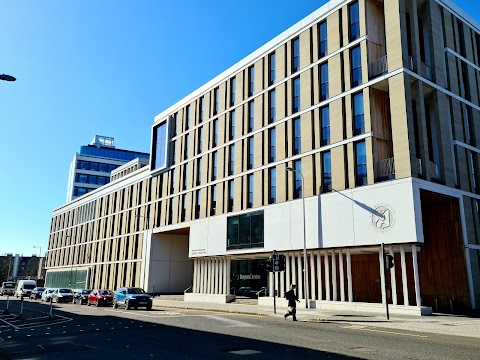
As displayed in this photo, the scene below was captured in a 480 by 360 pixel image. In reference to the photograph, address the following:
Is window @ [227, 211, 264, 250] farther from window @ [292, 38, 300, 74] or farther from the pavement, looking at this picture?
window @ [292, 38, 300, 74]

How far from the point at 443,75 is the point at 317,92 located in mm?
8901

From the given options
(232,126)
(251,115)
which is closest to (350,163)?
(251,115)

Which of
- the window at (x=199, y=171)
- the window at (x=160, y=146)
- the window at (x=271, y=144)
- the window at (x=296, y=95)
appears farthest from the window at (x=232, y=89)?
the window at (x=160, y=146)

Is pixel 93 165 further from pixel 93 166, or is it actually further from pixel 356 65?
pixel 356 65

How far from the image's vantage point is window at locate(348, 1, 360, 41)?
2992 cm

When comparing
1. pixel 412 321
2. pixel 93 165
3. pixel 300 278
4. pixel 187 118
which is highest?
pixel 93 165

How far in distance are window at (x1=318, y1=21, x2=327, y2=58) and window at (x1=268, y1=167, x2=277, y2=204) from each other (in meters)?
10.2

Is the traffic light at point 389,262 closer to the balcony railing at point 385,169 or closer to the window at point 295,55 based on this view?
the balcony railing at point 385,169

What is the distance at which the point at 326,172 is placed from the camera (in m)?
30.2

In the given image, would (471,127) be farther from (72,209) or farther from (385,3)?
(72,209)

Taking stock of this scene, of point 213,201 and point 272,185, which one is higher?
point 272,185

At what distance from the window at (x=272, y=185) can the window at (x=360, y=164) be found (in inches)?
338

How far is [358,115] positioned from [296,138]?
20.2 feet

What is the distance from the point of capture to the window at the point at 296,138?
33.1 m
